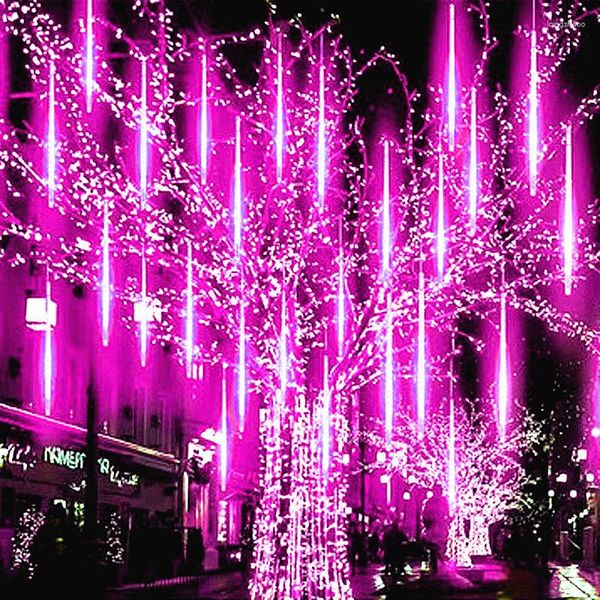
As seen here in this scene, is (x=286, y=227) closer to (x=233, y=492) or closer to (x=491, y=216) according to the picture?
(x=491, y=216)

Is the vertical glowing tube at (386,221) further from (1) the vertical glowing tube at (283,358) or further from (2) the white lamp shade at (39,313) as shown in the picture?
(2) the white lamp shade at (39,313)

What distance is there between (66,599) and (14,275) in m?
16.3

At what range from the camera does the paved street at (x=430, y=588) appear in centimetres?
1415

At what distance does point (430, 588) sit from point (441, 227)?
7.18 metres

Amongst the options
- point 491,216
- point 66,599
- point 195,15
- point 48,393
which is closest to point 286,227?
point 491,216

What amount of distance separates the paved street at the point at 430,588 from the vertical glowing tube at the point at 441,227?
144 inches

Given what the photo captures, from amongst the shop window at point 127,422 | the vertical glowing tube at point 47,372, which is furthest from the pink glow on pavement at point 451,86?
the shop window at point 127,422

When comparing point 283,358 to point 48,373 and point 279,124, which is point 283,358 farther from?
point 48,373

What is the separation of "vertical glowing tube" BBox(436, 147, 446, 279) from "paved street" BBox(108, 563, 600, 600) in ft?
12.0

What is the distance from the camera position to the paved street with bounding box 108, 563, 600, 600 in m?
14.1

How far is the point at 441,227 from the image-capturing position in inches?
677

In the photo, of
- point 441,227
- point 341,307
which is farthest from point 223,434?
point 441,227

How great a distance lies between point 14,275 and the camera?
109 ft

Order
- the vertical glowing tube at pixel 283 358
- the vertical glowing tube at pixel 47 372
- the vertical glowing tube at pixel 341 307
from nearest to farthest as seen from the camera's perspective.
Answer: the vertical glowing tube at pixel 283 358 → the vertical glowing tube at pixel 341 307 → the vertical glowing tube at pixel 47 372
